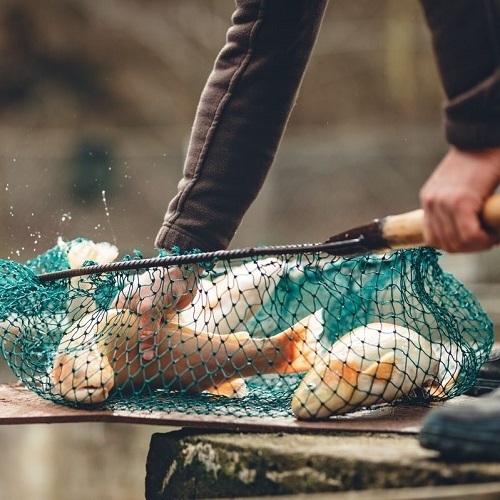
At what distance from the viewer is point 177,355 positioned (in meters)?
1.55

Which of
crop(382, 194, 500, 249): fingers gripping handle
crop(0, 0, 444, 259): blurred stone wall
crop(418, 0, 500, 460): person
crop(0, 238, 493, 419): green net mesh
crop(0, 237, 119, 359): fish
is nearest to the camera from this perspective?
crop(418, 0, 500, 460): person

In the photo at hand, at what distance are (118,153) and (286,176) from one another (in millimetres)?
2266

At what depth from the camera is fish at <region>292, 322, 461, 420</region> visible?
1.30 metres

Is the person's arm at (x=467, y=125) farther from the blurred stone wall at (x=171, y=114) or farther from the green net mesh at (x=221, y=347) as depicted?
the blurred stone wall at (x=171, y=114)

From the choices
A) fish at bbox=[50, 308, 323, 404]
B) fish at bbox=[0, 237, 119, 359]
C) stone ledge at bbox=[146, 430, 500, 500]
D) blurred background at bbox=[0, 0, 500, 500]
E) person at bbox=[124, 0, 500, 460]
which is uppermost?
blurred background at bbox=[0, 0, 500, 500]

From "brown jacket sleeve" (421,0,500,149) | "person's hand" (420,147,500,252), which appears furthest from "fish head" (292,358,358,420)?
"brown jacket sleeve" (421,0,500,149)

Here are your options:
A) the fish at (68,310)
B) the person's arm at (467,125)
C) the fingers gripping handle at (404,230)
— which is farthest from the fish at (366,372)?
the fish at (68,310)

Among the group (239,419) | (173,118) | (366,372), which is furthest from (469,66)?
(173,118)

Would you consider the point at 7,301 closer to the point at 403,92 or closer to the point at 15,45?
the point at 15,45

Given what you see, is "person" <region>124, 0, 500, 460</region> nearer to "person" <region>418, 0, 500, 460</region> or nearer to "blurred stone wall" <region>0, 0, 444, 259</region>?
"person" <region>418, 0, 500, 460</region>

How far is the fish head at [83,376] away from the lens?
144cm

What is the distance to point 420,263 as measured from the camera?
147 centimetres

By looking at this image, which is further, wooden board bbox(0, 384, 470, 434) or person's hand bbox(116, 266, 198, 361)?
person's hand bbox(116, 266, 198, 361)

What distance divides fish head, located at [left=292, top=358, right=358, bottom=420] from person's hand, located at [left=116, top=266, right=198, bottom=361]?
31 cm
